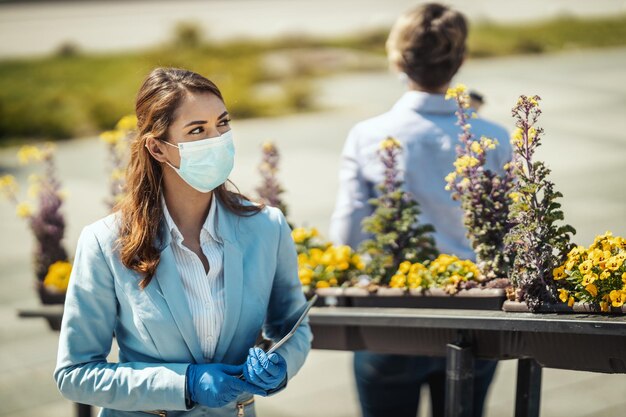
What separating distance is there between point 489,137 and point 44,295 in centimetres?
207

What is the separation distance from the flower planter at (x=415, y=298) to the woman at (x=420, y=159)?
0.26 meters

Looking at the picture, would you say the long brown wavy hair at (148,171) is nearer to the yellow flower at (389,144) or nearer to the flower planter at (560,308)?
the yellow flower at (389,144)

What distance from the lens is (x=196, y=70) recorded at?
15883mm

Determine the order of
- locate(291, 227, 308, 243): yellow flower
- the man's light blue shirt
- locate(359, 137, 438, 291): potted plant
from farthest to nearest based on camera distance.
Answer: locate(291, 227, 308, 243): yellow flower < the man's light blue shirt < locate(359, 137, 438, 291): potted plant

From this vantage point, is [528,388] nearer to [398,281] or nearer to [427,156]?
[398,281]

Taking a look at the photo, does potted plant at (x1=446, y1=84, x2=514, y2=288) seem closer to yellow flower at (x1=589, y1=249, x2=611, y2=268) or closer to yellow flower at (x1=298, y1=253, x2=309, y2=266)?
yellow flower at (x1=589, y1=249, x2=611, y2=268)

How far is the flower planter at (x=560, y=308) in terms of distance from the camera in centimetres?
304

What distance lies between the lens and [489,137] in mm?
3816

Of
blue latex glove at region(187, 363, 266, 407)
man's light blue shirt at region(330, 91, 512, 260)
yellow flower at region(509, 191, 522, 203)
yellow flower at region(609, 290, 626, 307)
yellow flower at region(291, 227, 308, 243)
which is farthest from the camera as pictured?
yellow flower at region(291, 227, 308, 243)

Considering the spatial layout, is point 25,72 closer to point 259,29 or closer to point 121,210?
point 259,29

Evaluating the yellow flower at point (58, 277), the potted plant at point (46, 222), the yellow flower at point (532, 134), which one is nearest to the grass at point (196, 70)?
the potted plant at point (46, 222)

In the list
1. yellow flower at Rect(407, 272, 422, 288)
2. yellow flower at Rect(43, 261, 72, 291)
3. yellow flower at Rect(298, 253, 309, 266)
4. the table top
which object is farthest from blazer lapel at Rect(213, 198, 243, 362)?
yellow flower at Rect(43, 261, 72, 291)

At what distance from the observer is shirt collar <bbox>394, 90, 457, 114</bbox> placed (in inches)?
155

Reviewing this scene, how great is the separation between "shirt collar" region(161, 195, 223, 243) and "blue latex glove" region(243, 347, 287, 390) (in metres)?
0.37
